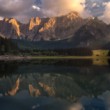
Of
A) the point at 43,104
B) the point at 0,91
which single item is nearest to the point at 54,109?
the point at 43,104

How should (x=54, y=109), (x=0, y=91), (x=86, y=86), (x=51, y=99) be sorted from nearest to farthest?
(x=54, y=109) → (x=51, y=99) → (x=0, y=91) → (x=86, y=86)

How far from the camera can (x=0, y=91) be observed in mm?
46688

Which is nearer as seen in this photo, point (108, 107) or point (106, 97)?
point (108, 107)

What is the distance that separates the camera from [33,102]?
3528cm

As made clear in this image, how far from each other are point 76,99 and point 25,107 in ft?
29.8

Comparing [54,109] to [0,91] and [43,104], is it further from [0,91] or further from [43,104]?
[0,91]

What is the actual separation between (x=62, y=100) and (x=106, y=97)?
294 inches

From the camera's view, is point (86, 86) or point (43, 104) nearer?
point (43, 104)

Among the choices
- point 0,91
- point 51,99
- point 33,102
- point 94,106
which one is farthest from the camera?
point 0,91

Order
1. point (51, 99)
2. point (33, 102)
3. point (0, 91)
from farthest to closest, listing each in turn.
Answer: point (0, 91), point (51, 99), point (33, 102)

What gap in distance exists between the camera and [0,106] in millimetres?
32875

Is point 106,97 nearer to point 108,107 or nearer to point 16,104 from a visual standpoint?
point 108,107

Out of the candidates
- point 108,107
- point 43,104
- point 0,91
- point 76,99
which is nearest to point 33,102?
point 43,104

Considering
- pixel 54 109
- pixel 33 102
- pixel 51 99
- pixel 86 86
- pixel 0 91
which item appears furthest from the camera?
pixel 86 86
